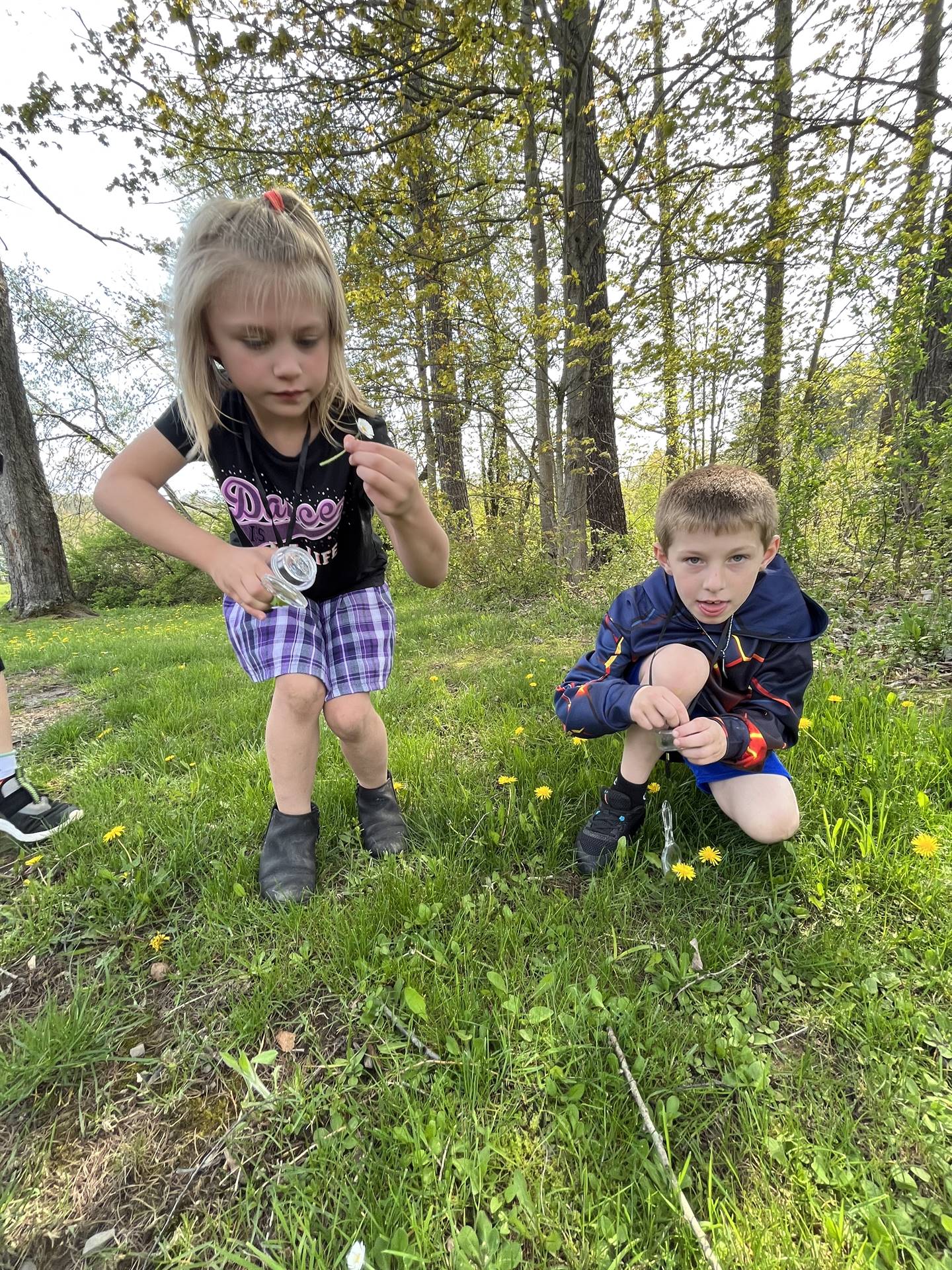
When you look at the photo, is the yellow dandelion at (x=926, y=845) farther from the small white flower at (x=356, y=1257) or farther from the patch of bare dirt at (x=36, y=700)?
the patch of bare dirt at (x=36, y=700)

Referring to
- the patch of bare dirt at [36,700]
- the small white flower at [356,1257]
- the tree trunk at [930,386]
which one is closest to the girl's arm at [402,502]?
the small white flower at [356,1257]

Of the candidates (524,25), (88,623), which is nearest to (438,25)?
(524,25)

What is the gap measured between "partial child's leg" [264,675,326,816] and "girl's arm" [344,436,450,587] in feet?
1.73

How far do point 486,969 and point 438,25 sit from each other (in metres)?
6.45

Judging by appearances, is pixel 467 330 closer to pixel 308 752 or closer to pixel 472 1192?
pixel 308 752

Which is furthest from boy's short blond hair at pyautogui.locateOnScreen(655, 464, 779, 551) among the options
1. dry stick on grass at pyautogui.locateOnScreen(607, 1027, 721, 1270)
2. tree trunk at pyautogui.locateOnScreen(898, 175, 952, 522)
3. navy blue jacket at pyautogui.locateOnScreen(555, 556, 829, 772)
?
tree trunk at pyautogui.locateOnScreen(898, 175, 952, 522)

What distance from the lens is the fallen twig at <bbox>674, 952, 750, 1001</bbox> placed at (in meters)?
1.29

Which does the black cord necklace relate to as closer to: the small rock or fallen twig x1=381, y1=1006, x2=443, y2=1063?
fallen twig x1=381, y1=1006, x2=443, y2=1063

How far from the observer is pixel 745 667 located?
1778 millimetres

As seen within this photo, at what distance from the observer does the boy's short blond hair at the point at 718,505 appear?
166cm

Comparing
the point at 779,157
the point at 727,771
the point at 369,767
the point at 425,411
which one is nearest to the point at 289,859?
the point at 369,767

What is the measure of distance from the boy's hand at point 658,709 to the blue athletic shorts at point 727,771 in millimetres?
214

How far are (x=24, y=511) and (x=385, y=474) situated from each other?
36.6 feet

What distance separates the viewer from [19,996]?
4.72 feet
